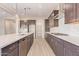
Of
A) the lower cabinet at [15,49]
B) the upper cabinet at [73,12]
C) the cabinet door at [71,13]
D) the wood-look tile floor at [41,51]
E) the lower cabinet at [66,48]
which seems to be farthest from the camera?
the wood-look tile floor at [41,51]

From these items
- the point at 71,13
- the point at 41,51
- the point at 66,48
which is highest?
the point at 71,13

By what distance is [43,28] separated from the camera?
13.0m

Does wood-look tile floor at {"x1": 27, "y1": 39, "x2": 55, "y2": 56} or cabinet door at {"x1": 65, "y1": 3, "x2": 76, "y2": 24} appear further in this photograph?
wood-look tile floor at {"x1": 27, "y1": 39, "x2": 55, "y2": 56}

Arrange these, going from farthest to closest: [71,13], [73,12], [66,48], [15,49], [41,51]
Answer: [41,51], [71,13], [73,12], [66,48], [15,49]

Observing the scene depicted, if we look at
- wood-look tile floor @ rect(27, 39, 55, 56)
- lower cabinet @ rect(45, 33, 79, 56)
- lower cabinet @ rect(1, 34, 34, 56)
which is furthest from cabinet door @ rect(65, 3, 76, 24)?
wood-look tile floor @ rect(27, 39, 55, 56)

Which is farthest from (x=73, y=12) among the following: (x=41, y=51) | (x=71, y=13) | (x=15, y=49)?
(x=41, y=51)

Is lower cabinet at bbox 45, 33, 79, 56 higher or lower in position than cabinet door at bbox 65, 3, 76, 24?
lower

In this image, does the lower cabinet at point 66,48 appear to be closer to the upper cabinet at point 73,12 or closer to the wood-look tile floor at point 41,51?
the upper cabinet at point 73,12

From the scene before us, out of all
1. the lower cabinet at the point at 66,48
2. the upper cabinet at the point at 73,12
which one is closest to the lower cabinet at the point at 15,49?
the lower cabinet at the point at 66,48

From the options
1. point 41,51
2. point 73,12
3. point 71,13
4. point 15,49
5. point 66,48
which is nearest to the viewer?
point 15,49

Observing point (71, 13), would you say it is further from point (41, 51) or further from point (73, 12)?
point (41, 51)

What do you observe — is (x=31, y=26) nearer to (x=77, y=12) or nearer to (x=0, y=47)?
(x=77, y=12)

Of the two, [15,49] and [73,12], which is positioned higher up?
[73,12]

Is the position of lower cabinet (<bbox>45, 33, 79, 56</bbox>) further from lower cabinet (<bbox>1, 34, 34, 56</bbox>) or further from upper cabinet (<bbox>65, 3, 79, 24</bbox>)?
lower cabinet (<bbox>1, 34, 34, 56</bbox>)
